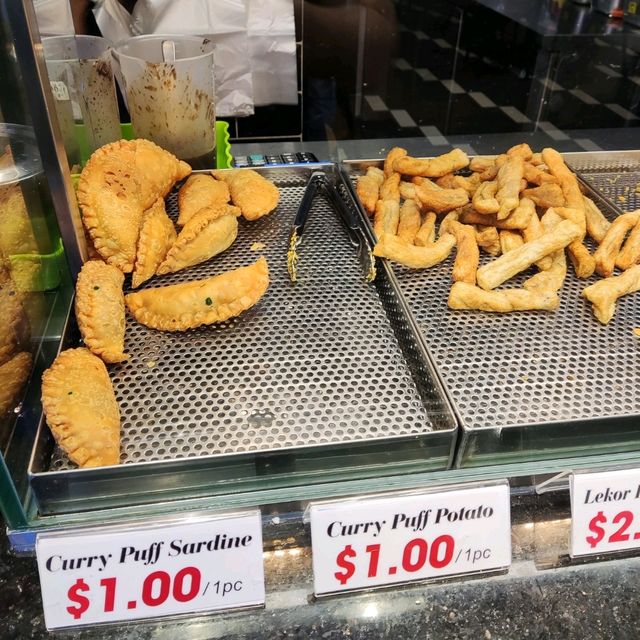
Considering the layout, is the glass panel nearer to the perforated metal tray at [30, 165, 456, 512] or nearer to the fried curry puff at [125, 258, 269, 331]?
the perforated metal tray at [30, 165, 456, 512]

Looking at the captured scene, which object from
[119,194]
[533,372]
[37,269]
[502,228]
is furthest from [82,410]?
[502,228]

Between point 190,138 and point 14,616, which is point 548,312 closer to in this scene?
point 190,138

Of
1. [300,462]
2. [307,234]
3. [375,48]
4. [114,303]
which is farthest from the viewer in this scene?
[375,48]

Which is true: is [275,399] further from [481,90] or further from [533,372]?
[481,90]

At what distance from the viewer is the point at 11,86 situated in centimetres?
91

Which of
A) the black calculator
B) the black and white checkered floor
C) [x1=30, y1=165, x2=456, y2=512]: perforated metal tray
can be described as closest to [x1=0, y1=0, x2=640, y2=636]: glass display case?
[x1=30, y1=165, x2=456, y2=512]: perforated metal tray

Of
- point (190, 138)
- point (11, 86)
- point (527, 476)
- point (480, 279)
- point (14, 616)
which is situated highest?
point (11, 86)

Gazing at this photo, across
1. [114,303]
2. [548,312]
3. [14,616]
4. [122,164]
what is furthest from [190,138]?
[14,616]

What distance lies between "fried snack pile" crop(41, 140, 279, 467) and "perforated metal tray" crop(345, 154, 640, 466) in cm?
34

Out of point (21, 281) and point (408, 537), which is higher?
point (21, 281)

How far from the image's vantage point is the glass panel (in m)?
0.83

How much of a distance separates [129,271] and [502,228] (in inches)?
30.9

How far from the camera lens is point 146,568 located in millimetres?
802

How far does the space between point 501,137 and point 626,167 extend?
2.11 ft
